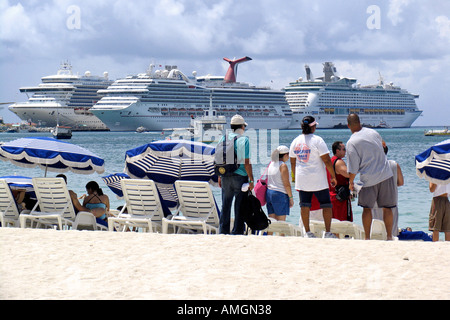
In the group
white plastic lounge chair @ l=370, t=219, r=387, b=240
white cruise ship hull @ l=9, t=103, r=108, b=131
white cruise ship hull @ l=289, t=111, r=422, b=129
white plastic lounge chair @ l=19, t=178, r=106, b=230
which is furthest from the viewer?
white cruise ship hull @ l=289, t=111, r=422, b=129

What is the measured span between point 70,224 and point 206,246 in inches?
89.3

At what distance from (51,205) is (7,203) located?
1.50 ft

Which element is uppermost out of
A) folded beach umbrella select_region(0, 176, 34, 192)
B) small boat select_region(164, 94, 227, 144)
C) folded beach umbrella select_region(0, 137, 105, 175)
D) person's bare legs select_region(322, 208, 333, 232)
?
small boat select_region(164, 94, 227, 144)

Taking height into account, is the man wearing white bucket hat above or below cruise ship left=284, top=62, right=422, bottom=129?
below

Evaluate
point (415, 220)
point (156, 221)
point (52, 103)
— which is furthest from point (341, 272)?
point (52, 103)

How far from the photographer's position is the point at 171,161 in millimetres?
7930

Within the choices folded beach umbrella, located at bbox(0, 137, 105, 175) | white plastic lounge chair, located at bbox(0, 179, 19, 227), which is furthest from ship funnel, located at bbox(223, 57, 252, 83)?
white plastic lounge chair, located at bbox(0, 179, 19, 227)

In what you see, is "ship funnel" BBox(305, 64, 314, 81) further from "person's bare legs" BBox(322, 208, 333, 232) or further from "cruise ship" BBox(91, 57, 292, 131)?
"person's bare legs" BBox(322, 208, 333, 232)

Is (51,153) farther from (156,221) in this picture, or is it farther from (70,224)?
(156,221)

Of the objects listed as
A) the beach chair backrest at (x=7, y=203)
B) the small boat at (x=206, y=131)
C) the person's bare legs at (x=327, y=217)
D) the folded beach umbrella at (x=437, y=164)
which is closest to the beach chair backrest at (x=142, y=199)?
the beach chair backrest at (x=7, y=203)

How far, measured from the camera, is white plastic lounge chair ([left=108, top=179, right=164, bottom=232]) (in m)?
6.95

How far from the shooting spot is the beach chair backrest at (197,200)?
6754 mm

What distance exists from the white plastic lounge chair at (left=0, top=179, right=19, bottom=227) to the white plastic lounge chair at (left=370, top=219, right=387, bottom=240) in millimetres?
3408

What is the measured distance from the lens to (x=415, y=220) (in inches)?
488
